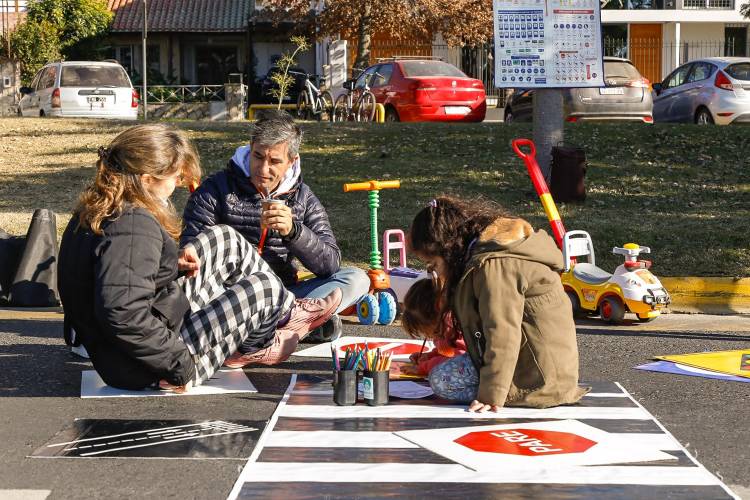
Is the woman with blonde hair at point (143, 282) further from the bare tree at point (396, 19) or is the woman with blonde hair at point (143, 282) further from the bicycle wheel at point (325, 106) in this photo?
the bare tree at point (396, 19)

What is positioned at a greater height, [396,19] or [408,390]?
[396,19]

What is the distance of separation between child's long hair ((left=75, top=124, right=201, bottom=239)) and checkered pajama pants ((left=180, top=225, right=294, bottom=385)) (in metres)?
0.64

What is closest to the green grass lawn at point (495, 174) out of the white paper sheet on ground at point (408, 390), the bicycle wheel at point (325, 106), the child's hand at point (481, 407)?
the white paper sheet on ground at point (408, 390)

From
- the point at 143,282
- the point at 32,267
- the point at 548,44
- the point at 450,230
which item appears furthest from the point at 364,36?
the point at 143,282

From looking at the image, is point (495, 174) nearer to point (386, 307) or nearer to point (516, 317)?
point (386, 307)

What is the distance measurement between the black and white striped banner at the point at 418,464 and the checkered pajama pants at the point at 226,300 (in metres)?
0.45

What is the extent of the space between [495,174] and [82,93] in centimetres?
1145

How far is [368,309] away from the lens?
7438mm

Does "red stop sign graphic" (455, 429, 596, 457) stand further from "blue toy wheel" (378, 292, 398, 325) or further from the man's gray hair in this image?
"blue toy wheel" (378, 292, 398, 325)

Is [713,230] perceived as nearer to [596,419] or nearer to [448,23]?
[596,419]

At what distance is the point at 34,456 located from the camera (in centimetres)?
443

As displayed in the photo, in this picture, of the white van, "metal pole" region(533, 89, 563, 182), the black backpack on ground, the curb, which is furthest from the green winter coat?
the white van

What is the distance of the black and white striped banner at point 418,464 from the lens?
3955mm

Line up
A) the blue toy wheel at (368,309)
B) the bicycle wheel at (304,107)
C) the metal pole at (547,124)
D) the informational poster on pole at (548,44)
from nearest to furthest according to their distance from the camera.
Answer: the blue toy wheel at (368,309) → the informational poster on pole at (548,44) → the metal pole at (547,124) → the bicycle wheel at (304,107)
